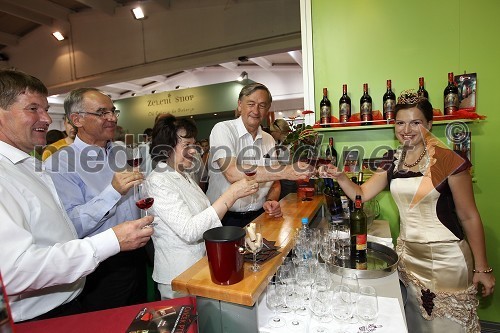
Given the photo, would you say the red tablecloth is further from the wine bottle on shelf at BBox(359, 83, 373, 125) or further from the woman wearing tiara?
the wine bottle on shelf at BBox(359, 83, 373, 125)

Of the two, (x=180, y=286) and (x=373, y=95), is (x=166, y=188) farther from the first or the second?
(x=373, y=95)

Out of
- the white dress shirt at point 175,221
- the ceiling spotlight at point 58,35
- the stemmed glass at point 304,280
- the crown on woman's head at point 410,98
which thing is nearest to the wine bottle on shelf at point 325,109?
the crown on woman's head at point 410,98

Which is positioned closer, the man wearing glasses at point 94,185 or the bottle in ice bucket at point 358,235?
the bottle in ice bucket at point 358,235

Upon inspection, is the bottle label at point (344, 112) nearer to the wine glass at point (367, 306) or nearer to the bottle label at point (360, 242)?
the bottle label at point (360, 242)

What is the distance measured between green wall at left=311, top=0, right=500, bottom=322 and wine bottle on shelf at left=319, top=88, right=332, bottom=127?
0.36ft

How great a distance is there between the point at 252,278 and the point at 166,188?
0.75 metres

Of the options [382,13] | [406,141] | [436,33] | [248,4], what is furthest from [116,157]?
[248,4]

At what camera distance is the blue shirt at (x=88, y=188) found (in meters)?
1.83

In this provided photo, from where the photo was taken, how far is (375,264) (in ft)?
5.67

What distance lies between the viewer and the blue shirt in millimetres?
1833

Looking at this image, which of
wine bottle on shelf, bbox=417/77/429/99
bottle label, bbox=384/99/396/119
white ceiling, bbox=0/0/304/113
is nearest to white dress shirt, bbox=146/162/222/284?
bottle label, bbox=384/99/396/119

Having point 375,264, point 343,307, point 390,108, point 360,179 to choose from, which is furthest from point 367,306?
point 390,108

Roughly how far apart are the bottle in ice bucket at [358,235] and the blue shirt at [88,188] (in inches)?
57.3

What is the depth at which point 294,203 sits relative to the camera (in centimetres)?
266
